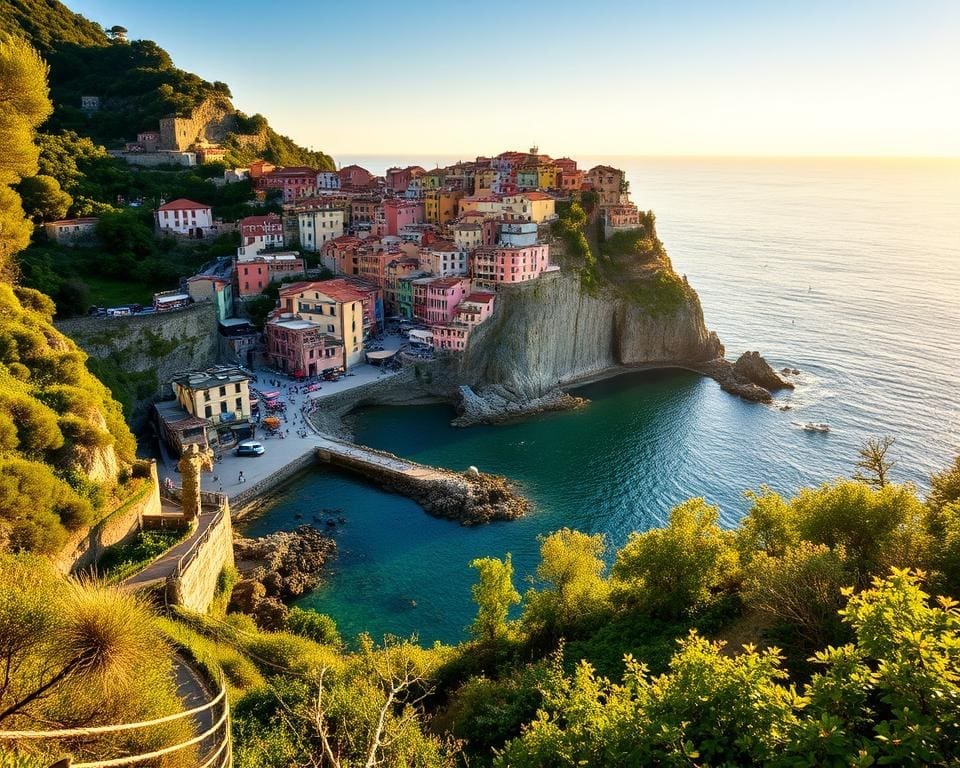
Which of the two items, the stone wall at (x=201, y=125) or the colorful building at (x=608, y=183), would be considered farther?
the stone wall at (x=201, y=125)

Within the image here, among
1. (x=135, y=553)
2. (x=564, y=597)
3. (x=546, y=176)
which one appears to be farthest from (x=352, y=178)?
(x=564, y=597)

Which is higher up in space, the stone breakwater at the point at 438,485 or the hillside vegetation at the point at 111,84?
the hillside vegetation at the point at 111,84

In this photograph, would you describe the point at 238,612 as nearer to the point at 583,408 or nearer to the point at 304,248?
the point at 583,408

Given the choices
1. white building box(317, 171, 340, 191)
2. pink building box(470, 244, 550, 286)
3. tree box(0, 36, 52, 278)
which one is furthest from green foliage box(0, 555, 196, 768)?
white building box(317, 171, 340, 191)

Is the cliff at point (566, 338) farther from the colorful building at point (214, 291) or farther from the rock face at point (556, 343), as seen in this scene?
the colorful building at point (214, 291)

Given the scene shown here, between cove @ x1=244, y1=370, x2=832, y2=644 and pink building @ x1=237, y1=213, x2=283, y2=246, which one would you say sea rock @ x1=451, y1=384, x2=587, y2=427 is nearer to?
cove @ x1=244, y1=370, x2=832, y2=644

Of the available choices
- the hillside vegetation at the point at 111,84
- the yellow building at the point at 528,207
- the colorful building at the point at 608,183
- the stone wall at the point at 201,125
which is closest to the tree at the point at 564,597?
the yellow building at the point at 528,207

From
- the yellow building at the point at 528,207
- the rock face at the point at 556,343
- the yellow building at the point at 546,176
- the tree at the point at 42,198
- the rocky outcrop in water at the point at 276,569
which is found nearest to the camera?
the rocky outcrop in water at the point at 276,569
